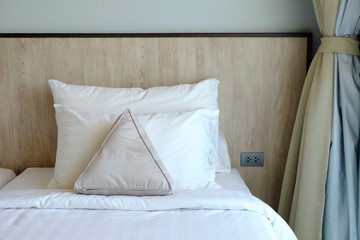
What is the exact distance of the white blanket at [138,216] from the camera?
61.4 inches

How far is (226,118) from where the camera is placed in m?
2.45

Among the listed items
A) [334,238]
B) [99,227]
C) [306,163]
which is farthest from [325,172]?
[99,227]

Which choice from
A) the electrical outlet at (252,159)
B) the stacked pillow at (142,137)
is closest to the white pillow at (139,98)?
the stacked pillow at (142,137)

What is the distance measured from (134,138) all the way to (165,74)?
0.63 metres

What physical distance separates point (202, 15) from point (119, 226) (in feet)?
4.24

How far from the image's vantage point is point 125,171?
1.82 meters

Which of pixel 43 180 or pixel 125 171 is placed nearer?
pixel 125 171

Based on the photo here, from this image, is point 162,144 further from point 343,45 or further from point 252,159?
point 343,45

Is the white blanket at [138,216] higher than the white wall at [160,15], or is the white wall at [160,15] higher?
the white wall at [160,15]

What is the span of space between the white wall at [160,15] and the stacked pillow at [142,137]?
357 millimetres

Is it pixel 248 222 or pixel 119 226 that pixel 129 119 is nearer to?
pixel 119 226

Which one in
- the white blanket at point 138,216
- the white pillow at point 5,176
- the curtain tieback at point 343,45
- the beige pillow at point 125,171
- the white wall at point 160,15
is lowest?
the white pillow at point 5,176

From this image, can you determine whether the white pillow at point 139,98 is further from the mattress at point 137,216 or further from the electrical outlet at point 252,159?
the mattress at point 137,216

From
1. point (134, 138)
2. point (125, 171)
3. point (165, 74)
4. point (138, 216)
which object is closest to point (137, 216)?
point (138, 216)
